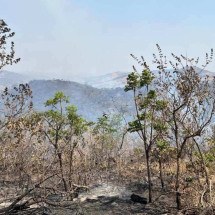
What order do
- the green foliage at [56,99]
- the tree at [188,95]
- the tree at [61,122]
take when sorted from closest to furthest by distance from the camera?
the tree at [188,95] < the green foliage at [56,99] < the tree at [61,122]

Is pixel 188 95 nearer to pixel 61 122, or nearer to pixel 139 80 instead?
pixel 139 80

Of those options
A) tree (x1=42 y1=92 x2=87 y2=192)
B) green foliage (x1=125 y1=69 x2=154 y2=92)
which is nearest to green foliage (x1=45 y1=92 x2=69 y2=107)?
tree (x1=42 y1=92 x2=87 y2=192)

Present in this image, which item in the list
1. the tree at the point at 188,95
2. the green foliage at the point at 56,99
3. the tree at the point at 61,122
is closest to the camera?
the tree at the point at 188,95

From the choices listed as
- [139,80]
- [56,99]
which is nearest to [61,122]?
[56,99]

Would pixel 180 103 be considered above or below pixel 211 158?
above

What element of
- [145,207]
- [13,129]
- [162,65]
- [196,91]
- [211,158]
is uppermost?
[162,65]

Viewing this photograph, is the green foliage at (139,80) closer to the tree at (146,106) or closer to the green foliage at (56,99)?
the tree at (146,106)

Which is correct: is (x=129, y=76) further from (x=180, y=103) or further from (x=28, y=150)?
(x=28, y=150)

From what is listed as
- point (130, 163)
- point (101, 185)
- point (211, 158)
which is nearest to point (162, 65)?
point (211, 158)

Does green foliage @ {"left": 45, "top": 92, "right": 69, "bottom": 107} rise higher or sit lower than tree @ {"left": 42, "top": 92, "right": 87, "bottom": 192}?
higher

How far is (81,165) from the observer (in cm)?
3306

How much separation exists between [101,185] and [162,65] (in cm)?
1521

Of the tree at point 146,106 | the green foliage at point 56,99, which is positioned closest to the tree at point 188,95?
the tree at point 146,106

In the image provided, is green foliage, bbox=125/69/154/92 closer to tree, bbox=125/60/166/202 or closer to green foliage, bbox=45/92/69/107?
tree, bbox=125/60/166/202
